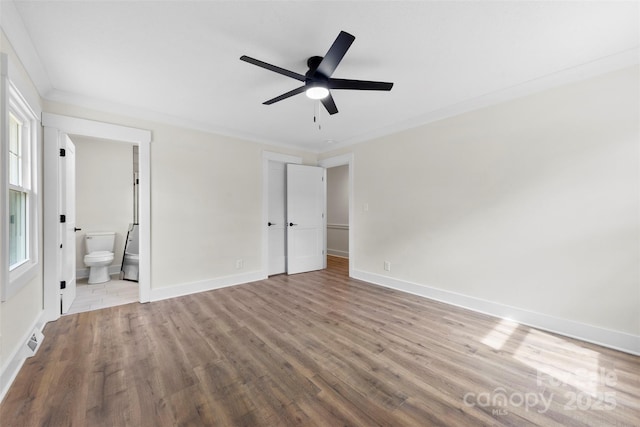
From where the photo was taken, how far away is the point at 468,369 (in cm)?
185

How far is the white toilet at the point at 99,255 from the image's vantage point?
394cm

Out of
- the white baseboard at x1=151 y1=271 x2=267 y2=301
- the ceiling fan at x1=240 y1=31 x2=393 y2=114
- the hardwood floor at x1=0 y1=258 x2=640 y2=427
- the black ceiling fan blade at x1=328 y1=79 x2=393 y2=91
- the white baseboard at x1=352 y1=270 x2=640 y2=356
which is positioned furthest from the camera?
the white baseboard at x1=151 y1=271 x2=267 y2=301

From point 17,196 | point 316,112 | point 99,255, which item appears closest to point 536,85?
point 316,112

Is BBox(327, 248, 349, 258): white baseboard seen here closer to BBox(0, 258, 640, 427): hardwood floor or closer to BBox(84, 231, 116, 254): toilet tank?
BBox(0, 258, 640, 427): hardwood floor

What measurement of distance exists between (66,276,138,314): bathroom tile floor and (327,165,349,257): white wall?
4334 mm

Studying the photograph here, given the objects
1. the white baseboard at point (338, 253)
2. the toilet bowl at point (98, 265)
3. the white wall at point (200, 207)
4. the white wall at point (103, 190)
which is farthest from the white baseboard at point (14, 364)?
the white baseboard at point (338, 253)

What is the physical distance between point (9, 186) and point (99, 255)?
8.88 feet

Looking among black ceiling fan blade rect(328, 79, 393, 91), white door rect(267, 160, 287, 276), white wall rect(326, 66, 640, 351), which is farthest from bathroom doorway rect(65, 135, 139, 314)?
white wall rect(326, 66, 640, 351)

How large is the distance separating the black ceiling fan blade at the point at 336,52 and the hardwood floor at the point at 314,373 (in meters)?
2.15

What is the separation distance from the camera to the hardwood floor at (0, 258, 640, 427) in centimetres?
144

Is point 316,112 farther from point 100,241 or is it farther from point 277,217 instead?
point 100,241

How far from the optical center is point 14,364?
1.78 m

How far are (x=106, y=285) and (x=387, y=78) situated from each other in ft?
15.8

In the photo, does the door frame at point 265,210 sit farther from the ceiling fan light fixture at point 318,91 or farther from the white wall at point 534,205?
the ceiling fan light fixture at point 318,91
